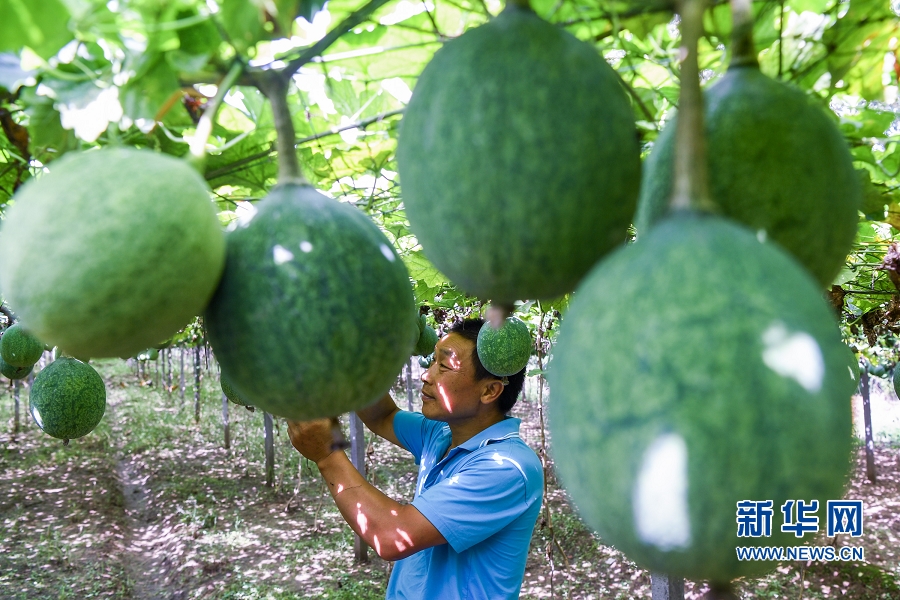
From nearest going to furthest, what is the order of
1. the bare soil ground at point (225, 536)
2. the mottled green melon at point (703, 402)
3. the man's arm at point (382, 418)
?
the mottled green melon at point (703, 402)
the man's arm at point (382, 418)
the bare soil ground at point (225, 536)

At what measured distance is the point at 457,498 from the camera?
3.03 meters

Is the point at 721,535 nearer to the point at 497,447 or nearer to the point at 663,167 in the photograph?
the point at 663,167

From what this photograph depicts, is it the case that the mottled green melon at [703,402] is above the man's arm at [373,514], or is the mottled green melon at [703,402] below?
above

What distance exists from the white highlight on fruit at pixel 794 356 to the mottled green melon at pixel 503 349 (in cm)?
352

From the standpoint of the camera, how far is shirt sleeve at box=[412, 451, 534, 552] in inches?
118

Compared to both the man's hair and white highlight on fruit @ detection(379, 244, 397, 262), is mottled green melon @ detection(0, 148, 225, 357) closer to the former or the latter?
white highlight on fruit @ detection(379, 244, 397, 262)

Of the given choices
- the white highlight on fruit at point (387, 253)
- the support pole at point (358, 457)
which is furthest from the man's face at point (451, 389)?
the support pole at point (358, 457)

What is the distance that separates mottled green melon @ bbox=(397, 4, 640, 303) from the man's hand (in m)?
1.71

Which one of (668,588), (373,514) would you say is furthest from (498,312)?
(668,588)

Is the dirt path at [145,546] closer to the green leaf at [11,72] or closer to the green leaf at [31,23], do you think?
the green leaf at [11,72]

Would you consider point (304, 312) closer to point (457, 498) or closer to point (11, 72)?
point (11, 72)

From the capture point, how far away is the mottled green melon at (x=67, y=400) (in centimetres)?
325

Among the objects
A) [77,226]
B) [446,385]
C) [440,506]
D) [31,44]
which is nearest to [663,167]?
[77,226]

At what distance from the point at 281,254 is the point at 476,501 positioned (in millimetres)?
2365
